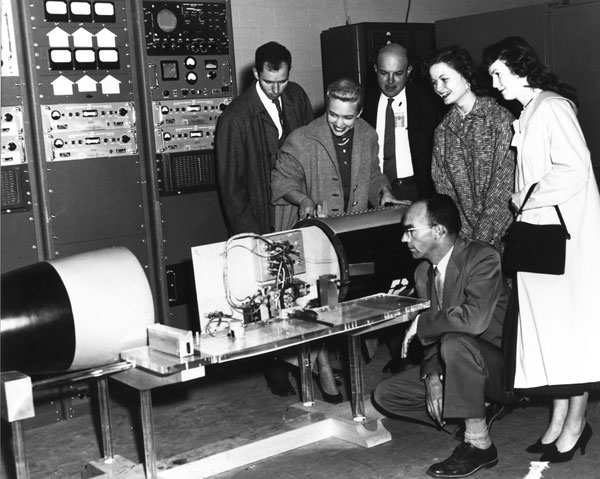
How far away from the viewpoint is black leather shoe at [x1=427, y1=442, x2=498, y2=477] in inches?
124

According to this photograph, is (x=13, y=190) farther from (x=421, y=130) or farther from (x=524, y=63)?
(x=524, y=63)

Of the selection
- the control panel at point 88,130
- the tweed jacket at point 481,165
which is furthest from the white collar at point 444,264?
the control panel at point 88,130

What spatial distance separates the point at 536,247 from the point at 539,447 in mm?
848

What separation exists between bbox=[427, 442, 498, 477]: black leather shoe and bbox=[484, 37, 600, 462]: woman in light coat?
0.24 meters

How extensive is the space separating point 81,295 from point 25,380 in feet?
1.05

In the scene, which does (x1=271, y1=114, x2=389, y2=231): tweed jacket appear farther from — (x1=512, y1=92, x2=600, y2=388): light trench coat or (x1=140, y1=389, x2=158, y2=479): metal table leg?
(x1=140, y1=389, x2=158, y2=479): metal table leg

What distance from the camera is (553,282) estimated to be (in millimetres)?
3186

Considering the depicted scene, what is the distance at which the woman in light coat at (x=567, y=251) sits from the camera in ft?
10.3

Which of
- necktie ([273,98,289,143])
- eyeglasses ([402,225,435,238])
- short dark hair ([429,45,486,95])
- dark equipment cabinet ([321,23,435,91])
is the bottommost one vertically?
eyeglasses ([402,225,435,238])

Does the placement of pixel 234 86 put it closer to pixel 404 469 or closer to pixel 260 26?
pixel 260 26

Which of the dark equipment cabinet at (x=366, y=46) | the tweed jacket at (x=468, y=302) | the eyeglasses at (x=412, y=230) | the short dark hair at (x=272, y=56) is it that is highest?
the dark equipment cabinet at (x=366, y=46)

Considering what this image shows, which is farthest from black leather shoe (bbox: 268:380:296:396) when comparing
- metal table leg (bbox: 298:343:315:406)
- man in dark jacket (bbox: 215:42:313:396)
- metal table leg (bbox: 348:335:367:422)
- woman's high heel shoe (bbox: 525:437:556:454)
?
woman's high heel shoe (bbox: 525:437:556:454)

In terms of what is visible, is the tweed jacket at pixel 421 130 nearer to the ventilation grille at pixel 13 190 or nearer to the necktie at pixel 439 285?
the necktie at pixel 439 285

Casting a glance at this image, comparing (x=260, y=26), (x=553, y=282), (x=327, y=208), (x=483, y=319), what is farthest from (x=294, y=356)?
(x=260, y=26)
